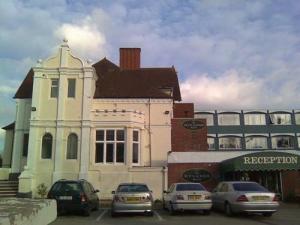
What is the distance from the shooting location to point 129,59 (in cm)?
3900

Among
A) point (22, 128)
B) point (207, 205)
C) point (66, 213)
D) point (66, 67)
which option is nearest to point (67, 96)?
point (66, 67)

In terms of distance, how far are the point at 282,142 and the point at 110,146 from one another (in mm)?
39846

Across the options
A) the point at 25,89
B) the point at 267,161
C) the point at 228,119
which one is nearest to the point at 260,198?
the point at 267,161

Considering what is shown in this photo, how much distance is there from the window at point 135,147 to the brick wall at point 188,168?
2960 millimetres

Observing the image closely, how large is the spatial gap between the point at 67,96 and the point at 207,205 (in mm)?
17422

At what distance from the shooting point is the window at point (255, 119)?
64.9 m

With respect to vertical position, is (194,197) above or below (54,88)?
below

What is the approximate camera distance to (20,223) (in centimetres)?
791

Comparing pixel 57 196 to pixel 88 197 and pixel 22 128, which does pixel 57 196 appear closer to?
pixel 88 197

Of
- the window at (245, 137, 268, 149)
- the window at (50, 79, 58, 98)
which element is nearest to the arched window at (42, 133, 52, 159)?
the window at (50, 79, 58, 98)

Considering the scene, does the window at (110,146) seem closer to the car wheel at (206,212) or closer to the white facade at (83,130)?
the white facade at (83,130)

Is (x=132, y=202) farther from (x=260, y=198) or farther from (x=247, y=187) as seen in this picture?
(x=260, y=198)

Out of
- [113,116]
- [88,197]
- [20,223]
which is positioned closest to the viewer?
[20,223]

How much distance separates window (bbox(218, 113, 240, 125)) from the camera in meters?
65.0
